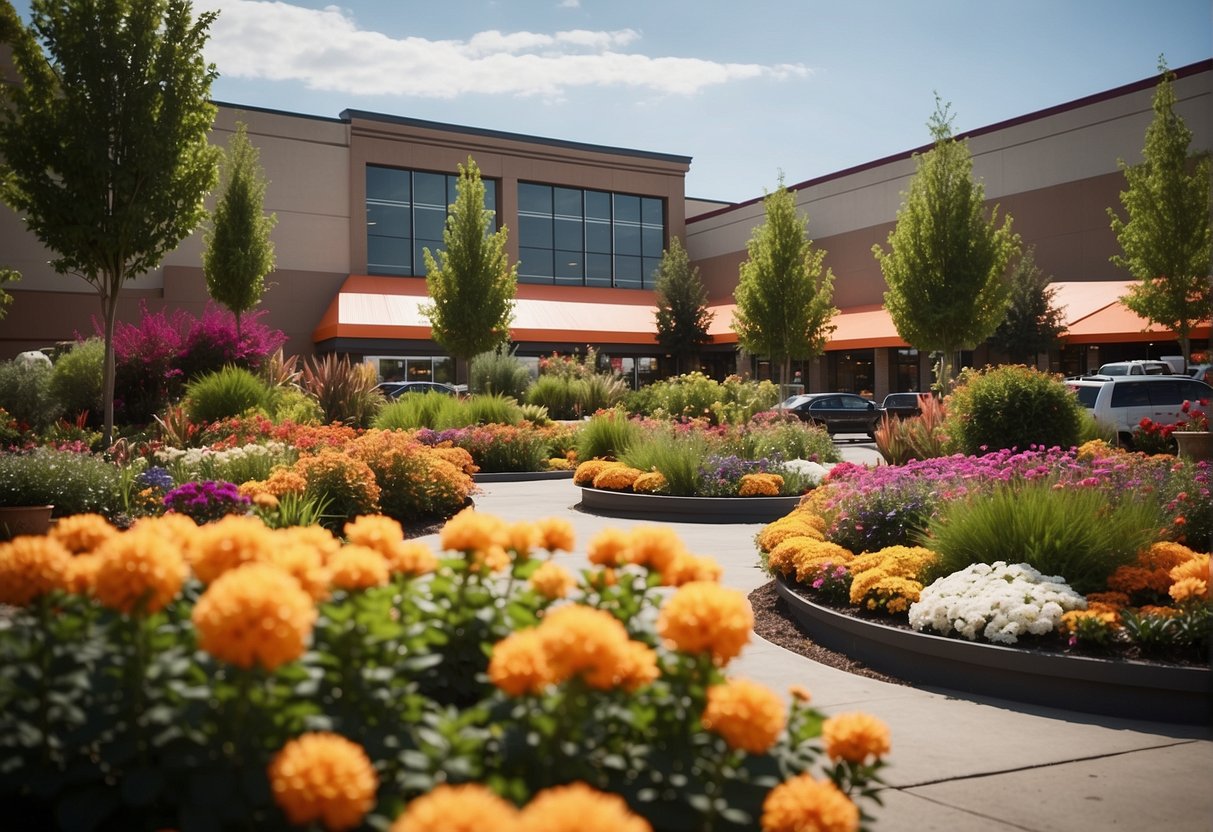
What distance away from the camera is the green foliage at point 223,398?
15.6m

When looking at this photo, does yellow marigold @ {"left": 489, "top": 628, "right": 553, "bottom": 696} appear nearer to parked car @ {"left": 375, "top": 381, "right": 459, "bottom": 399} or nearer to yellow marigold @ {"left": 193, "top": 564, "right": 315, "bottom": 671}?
yellow marigold @ {"left": 193, "top": 564, "right": 315, "bottom": 671}

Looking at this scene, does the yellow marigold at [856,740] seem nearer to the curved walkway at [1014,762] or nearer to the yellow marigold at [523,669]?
the yellow marigold at [523,669]

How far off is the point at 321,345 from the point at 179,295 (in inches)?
208

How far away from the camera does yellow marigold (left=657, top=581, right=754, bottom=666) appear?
1.92 m

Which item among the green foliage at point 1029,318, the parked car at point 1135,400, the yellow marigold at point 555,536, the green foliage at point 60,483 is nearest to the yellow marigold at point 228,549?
the yellow marigold at point 555,536

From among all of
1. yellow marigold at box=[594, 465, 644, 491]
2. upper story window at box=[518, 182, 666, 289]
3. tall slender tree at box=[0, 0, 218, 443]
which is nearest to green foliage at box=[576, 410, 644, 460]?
yellow marigold at box=[594, 465, 644, 491]

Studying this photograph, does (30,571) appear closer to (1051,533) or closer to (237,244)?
(1051,533)

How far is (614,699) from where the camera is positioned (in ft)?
6.37

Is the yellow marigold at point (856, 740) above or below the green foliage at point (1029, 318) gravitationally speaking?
below

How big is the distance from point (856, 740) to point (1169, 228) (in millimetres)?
27884

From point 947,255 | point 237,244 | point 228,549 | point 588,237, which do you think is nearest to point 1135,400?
point 947,255

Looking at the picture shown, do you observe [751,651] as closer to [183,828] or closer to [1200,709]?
[1200,709]

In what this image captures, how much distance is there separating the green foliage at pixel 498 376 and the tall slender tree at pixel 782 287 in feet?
31.9

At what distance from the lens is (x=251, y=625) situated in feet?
5.35
